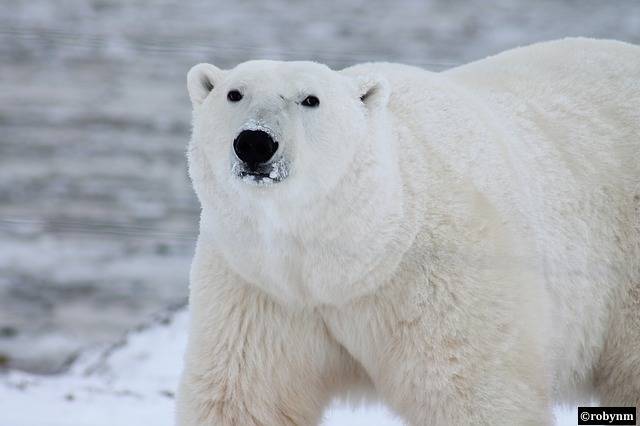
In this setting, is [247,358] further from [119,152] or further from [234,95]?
[119,152]

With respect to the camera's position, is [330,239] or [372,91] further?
[372,91]

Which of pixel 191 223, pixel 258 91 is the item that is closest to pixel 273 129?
pixel 258 91

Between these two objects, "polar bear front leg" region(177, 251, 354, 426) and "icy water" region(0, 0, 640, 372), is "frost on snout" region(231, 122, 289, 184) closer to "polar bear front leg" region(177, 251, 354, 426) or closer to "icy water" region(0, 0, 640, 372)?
"polar bear front leg" region(177, 251, 354, 426)

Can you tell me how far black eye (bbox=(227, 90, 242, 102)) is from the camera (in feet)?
9.23

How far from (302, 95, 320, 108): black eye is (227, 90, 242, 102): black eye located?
19cm

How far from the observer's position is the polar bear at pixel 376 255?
9.19 ft

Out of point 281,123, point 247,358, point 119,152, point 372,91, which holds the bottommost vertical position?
Result: point 247,358

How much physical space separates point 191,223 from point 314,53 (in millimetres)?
5145

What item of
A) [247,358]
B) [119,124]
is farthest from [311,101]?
[119,124]

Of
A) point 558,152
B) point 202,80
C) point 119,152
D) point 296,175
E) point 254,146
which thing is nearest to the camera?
point 254,146

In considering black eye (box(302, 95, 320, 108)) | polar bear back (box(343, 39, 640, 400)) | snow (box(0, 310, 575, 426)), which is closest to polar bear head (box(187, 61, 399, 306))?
black eye (box(302, 95, 320, 108))

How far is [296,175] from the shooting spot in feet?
8.84

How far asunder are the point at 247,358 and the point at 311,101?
0.83 meters

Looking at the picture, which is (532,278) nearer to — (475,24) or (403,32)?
(403,32)
